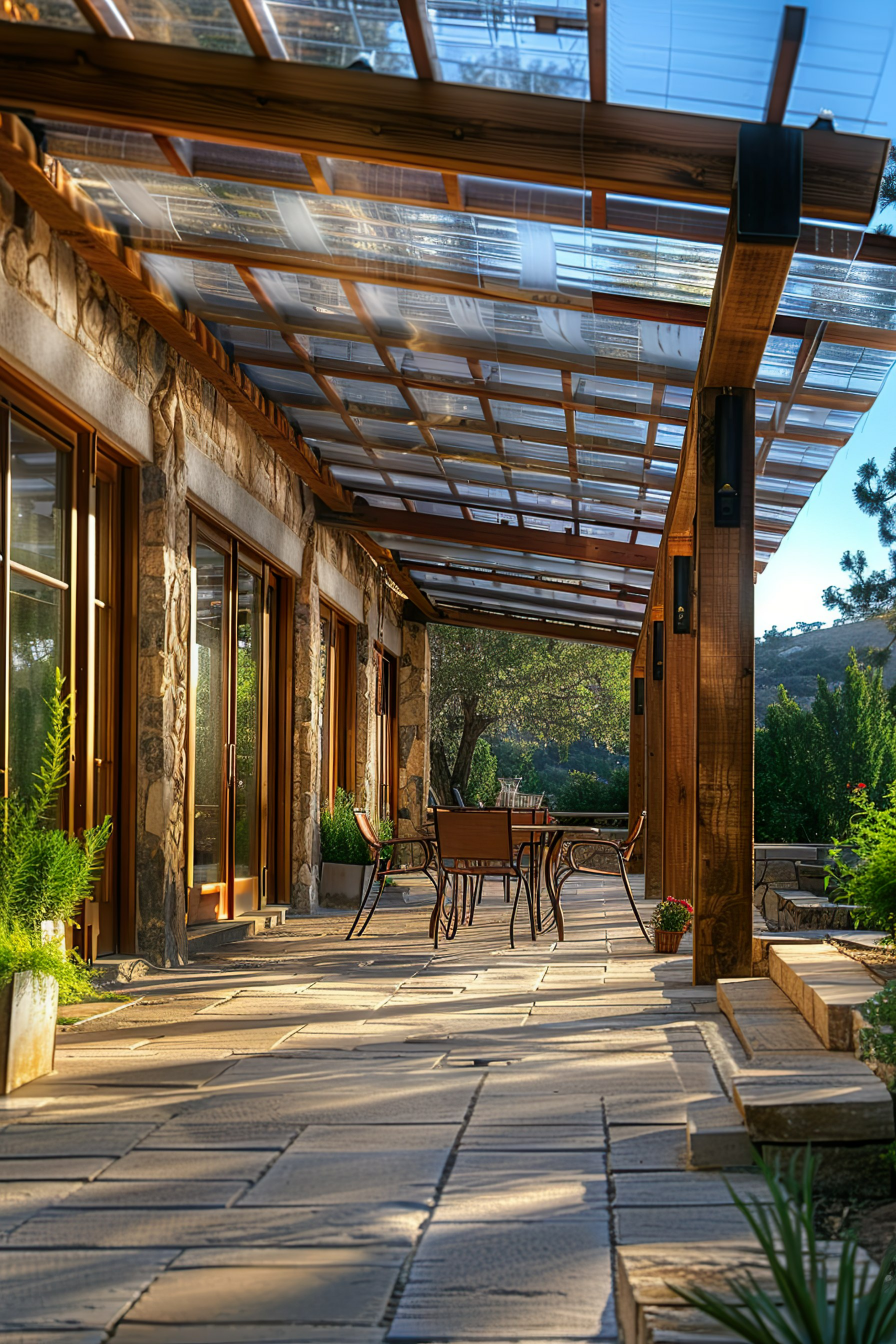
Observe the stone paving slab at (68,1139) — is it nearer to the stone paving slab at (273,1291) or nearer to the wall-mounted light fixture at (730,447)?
the stone paving slab at (273,1291)

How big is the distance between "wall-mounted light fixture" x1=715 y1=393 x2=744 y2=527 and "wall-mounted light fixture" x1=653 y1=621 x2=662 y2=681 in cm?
421

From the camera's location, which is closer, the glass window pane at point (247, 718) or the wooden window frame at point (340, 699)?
the glass window pane at point (247, 718)

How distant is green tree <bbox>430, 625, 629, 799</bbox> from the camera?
63.0 ft

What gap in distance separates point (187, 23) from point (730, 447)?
2.51 m

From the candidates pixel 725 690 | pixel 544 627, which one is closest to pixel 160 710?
pixel 725 690

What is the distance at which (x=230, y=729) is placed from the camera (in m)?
7.36

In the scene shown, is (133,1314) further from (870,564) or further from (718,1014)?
(870,564)

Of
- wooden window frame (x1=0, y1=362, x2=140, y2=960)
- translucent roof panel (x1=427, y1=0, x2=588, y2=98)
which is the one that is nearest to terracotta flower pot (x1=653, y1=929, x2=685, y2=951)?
wooden window frame (x1=0, y1=362, x2=140, y2=960)

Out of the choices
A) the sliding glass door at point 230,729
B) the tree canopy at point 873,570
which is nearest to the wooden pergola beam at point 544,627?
the tree canopy at point 873,570

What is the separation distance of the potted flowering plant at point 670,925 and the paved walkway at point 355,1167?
1379mm

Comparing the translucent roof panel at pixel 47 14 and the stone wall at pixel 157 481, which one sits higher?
the translucent roof panel at pixel 47 14

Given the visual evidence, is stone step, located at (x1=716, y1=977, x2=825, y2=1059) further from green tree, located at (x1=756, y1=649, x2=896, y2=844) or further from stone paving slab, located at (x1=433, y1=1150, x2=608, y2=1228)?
green tree, located at (x1=756, y1=649, x2=896, y2=844)

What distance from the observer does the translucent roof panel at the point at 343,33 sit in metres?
3.38

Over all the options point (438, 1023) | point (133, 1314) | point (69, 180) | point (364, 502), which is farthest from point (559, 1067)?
point (364, 502)
